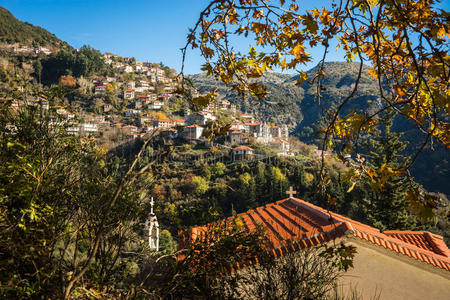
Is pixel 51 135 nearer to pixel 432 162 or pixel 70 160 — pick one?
pixel 70 160

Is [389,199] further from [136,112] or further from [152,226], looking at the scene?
[136,112]

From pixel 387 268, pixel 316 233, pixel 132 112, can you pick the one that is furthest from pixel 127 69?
pixel 387 268

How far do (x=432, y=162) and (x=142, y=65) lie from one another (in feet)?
349

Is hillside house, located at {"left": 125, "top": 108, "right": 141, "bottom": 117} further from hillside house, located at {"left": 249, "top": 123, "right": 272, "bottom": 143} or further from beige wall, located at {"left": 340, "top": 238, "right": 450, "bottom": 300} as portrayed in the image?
beige wall, located at {"left": 340, "top": 238, "right": 450, "bottom": 300}

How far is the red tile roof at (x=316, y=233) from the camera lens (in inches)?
113

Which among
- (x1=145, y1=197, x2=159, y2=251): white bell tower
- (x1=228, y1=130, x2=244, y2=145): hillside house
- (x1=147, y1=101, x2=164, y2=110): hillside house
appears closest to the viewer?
(x1=145, y1=197, x2=159, y2=251): white bell tower

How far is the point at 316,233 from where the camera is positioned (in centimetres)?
381

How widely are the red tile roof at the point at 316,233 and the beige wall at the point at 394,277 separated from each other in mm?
129

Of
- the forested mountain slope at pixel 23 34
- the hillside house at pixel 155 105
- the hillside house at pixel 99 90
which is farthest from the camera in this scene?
the forested mountain slope at pixel 23 34

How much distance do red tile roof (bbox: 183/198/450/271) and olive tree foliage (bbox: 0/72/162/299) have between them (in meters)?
0.84

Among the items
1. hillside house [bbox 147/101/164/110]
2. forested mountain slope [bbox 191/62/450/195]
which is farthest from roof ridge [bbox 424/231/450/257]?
hillside house [bbox 147/101/164/110]

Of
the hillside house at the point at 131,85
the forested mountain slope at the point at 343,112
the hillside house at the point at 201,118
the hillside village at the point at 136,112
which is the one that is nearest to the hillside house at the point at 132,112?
the hillside village at the point at 136,112

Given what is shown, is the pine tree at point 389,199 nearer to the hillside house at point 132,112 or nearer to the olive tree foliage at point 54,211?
the olive tree foliage at point 54,211

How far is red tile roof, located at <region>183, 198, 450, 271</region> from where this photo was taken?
2.88m
